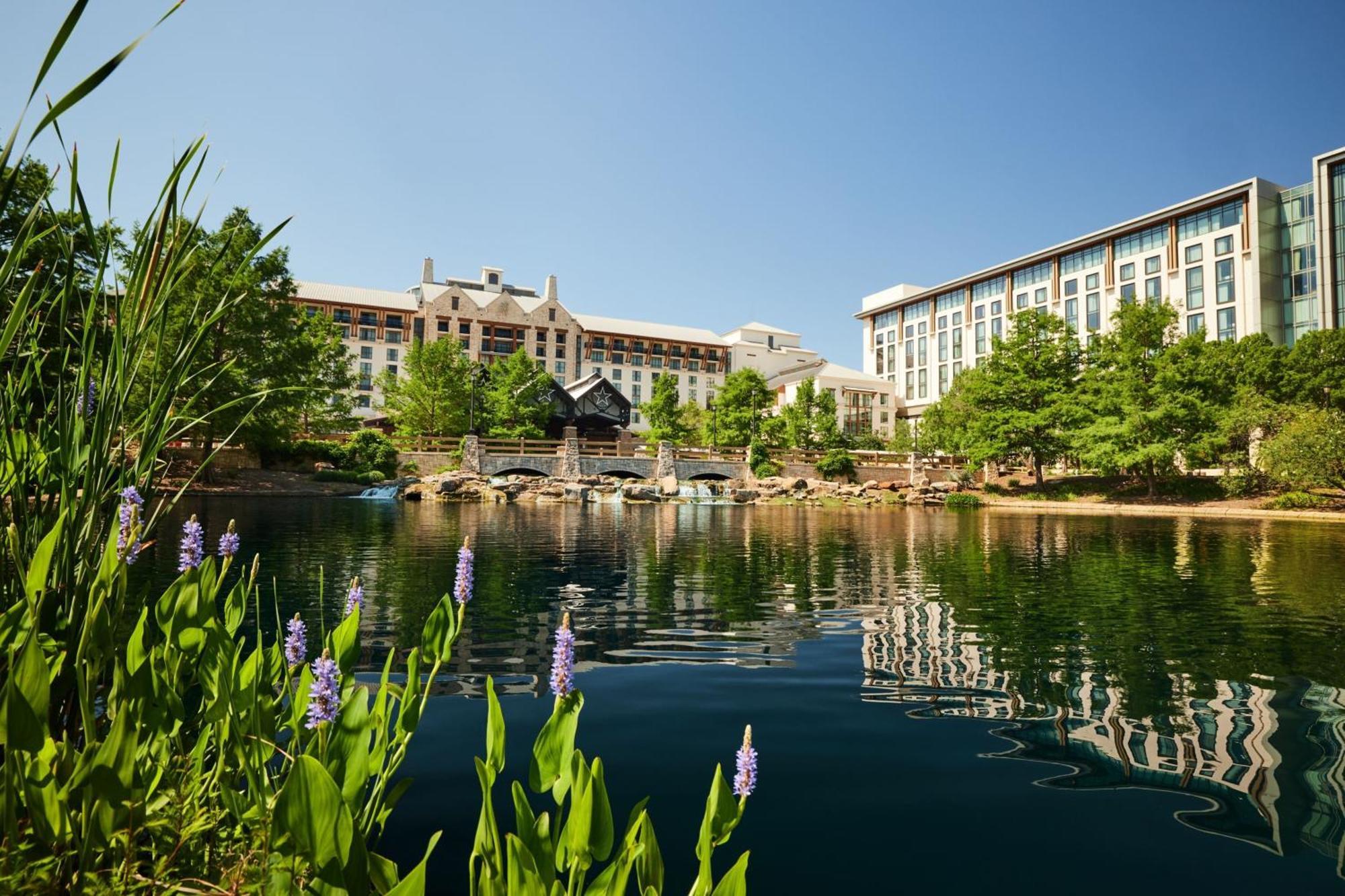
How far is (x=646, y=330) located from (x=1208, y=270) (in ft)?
190

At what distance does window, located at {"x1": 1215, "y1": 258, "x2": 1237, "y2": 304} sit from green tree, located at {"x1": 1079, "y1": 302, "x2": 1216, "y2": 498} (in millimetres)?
14292

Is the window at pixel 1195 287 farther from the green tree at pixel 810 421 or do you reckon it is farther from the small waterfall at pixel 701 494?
the small waterfall at pixel 701 494

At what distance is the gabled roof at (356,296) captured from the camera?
247 feet

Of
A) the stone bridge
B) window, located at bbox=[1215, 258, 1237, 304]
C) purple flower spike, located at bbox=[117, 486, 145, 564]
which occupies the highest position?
window, located at bbox=[1215, 258, 1237, 304]

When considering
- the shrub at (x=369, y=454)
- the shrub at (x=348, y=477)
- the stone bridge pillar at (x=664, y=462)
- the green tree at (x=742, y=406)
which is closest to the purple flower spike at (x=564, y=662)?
the shrub at (x=348, y=477)

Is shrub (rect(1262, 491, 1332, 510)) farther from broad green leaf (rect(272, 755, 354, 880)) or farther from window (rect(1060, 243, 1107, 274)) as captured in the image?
broad green leaf (rect(272, 755, 354, 880))

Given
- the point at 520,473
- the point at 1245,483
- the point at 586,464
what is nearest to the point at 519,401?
the point at 520,473

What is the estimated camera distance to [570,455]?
47156 mm

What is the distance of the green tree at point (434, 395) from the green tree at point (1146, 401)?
40.5m

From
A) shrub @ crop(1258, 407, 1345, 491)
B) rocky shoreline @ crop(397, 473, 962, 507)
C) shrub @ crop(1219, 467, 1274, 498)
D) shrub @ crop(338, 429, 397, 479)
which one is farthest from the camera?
shrub @ crop(338, 429, 397, 479)

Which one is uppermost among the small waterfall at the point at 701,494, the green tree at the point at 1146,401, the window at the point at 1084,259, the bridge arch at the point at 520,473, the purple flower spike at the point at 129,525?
the window at the point at 1084,259

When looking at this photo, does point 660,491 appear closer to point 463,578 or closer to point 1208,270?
point 463,578

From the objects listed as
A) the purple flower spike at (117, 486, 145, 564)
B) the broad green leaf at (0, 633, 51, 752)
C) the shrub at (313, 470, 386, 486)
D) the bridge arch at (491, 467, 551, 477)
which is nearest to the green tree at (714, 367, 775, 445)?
the bridge arch at (491, 467, 551, 477)

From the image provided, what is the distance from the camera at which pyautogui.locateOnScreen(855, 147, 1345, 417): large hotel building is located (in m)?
48.4
